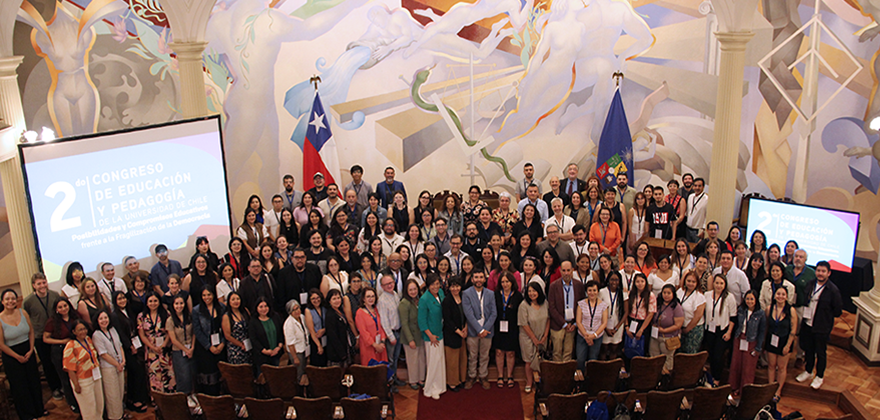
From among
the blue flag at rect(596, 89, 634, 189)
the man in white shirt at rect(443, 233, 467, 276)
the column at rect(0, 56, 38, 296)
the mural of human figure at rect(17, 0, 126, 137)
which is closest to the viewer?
the column at rect(0, 56, 38, 296)

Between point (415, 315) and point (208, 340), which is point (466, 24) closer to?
point (415, 315)

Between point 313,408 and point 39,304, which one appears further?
point 39,304

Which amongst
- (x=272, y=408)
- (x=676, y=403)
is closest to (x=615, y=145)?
(x=676, y=403)

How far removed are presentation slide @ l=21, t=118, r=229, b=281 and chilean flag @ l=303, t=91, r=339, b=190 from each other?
6.14 feet

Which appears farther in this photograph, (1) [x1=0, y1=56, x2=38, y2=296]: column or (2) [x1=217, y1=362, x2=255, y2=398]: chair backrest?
(1) [x1=0, y1=56, x2=38, y2=296]: column

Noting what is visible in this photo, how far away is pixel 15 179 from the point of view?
7.67 meters

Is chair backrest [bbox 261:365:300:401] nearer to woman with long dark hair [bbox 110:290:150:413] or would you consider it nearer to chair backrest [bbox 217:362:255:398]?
chair backrest [bbox 217:362:255:398]

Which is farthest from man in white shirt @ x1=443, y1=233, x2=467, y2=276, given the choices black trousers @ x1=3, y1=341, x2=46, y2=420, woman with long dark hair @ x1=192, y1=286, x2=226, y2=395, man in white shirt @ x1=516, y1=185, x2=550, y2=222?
black trousers @ x1=3, y1=341, x2=46, y2=420

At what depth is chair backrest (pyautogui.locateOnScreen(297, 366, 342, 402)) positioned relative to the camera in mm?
6621

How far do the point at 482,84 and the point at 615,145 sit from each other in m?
2.23

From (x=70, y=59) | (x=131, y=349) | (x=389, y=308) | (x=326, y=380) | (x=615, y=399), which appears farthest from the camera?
(x=70, y=59)

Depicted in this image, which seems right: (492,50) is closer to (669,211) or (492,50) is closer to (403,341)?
(669,211)


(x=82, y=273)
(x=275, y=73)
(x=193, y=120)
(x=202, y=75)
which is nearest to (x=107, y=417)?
(x=82, y=273)

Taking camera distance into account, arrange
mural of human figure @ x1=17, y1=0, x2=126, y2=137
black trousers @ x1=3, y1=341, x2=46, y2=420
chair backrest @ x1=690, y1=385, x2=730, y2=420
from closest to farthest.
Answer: chair backrest @ x1=690, y1=385, x2=730, y2=420, black trousers @ x1=3, y1=341, x2=46, y2=420, mural of human figure @ x1=17, y1=0, x2=126, y2=137
